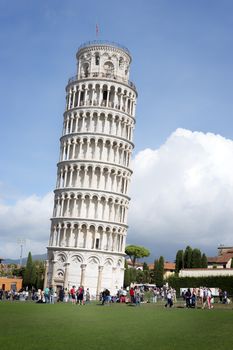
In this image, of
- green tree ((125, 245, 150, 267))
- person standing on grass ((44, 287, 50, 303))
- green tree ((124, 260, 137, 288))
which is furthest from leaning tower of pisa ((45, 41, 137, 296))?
green tree ((125, 245, 150, 267))

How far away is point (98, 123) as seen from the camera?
80.6 metres

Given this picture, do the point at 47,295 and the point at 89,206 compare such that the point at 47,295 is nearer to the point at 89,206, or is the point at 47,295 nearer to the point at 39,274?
the point at 89,206

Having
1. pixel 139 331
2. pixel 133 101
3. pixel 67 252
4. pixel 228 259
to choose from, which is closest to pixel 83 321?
pixel 139 331

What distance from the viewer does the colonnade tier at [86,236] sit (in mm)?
76438

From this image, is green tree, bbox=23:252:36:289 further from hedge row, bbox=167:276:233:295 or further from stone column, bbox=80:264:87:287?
hedge row, bbox=167:276:233:295

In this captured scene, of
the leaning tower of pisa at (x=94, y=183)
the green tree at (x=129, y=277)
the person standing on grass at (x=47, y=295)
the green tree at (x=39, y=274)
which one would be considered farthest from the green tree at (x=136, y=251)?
the person standing on grass at (x=47, y=295)

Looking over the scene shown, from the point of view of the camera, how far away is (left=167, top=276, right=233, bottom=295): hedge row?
218 ft

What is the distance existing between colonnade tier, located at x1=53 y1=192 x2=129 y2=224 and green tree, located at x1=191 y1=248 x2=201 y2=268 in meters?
25.0

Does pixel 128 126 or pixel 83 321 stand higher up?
pixel 128 126

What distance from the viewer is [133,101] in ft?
283

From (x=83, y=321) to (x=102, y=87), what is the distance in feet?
201

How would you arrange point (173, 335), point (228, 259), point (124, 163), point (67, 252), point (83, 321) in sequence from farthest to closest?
1. point (228, 259)
2. point (124, 163)
3. point (67, 252)
4. point (83, 321)
5. point (173, 335)

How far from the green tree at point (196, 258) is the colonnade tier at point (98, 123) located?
3026 centimetres

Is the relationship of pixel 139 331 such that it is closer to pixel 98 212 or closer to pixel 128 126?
pixel 98 212
